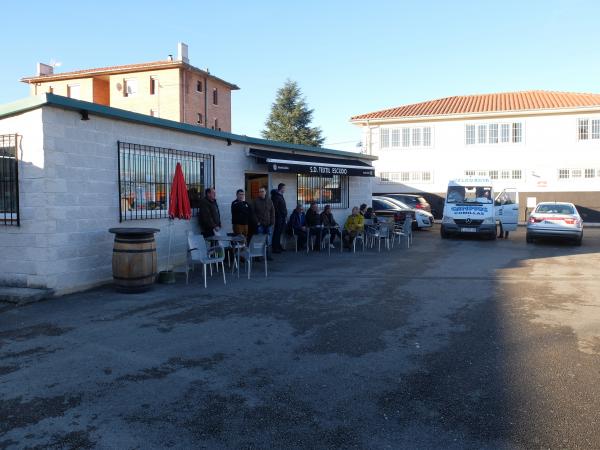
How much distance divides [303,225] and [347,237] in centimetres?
149

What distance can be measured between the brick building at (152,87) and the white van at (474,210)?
85.4 feet

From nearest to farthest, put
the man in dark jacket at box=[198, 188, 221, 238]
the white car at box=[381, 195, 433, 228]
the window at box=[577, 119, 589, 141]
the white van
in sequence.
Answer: the man in dark jacket at box=[198, 188, 221, 238], the white van, the white car at box=[381, 195, 433, 228], the window at box=[577, 119, 589, 141]

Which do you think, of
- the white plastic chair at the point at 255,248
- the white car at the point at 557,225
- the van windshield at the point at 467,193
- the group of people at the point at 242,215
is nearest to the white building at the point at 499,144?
the van windshield at the point at 467,193

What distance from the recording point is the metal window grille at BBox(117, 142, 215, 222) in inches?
372

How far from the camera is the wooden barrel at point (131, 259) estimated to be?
26.5ft

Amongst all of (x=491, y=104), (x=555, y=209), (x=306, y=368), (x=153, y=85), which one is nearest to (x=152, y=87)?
(x=153, y=85)

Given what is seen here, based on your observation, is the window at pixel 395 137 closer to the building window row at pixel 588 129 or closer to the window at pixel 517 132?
the window at pixel 517 132

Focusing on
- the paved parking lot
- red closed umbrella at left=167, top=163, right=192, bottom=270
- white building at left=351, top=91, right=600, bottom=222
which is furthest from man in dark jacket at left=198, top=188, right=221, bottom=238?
white building at left=351, top=91, right=600, bottom=222

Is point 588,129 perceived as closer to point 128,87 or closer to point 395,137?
point 395,137

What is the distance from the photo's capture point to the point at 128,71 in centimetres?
4131

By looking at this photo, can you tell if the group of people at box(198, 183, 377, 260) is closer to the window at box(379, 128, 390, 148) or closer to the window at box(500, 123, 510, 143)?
the window at box(379, 128, 390, 148)

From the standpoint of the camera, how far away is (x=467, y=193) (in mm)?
18375

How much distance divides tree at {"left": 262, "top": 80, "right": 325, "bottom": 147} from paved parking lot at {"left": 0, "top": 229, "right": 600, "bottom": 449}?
4364 centimetres

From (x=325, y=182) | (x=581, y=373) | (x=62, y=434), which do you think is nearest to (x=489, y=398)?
(x=581, y=373)
